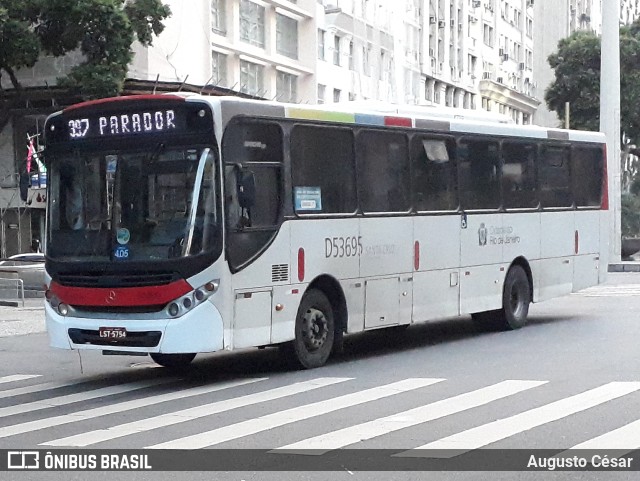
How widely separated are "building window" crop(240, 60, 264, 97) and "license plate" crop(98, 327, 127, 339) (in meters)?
34.6

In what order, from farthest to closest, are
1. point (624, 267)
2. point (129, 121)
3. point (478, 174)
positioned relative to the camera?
point (624, 267) → point (478, 174) → point (129, 121)

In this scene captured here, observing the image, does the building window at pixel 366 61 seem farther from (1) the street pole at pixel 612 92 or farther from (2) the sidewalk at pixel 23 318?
(2) the sidewalk at pixel 23 318

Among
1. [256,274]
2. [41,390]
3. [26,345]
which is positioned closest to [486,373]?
[256,274]

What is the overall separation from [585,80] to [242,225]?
4970 centimetres

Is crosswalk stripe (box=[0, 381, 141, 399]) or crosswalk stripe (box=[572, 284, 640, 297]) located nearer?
crosswalk stripe (box=[0, 381, 141, 399])

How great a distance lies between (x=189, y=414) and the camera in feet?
35.6

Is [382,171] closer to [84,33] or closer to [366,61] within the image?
[84,33]

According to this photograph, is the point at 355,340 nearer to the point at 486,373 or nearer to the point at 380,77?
the point at 486,373

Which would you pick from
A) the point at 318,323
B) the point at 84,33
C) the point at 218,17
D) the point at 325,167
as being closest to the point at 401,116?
the point at 325,167

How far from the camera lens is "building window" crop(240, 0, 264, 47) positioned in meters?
47.7

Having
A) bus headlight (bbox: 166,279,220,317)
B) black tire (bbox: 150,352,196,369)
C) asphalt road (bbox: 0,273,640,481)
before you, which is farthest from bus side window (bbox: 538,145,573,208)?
bus headlight (bbox: 166,279,220,317)

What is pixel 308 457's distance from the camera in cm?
859

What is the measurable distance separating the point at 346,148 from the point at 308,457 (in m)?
6.63

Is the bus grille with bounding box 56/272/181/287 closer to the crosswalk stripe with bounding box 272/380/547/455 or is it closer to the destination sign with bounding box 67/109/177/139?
the destination sign with bounding box 67/109/177/139
